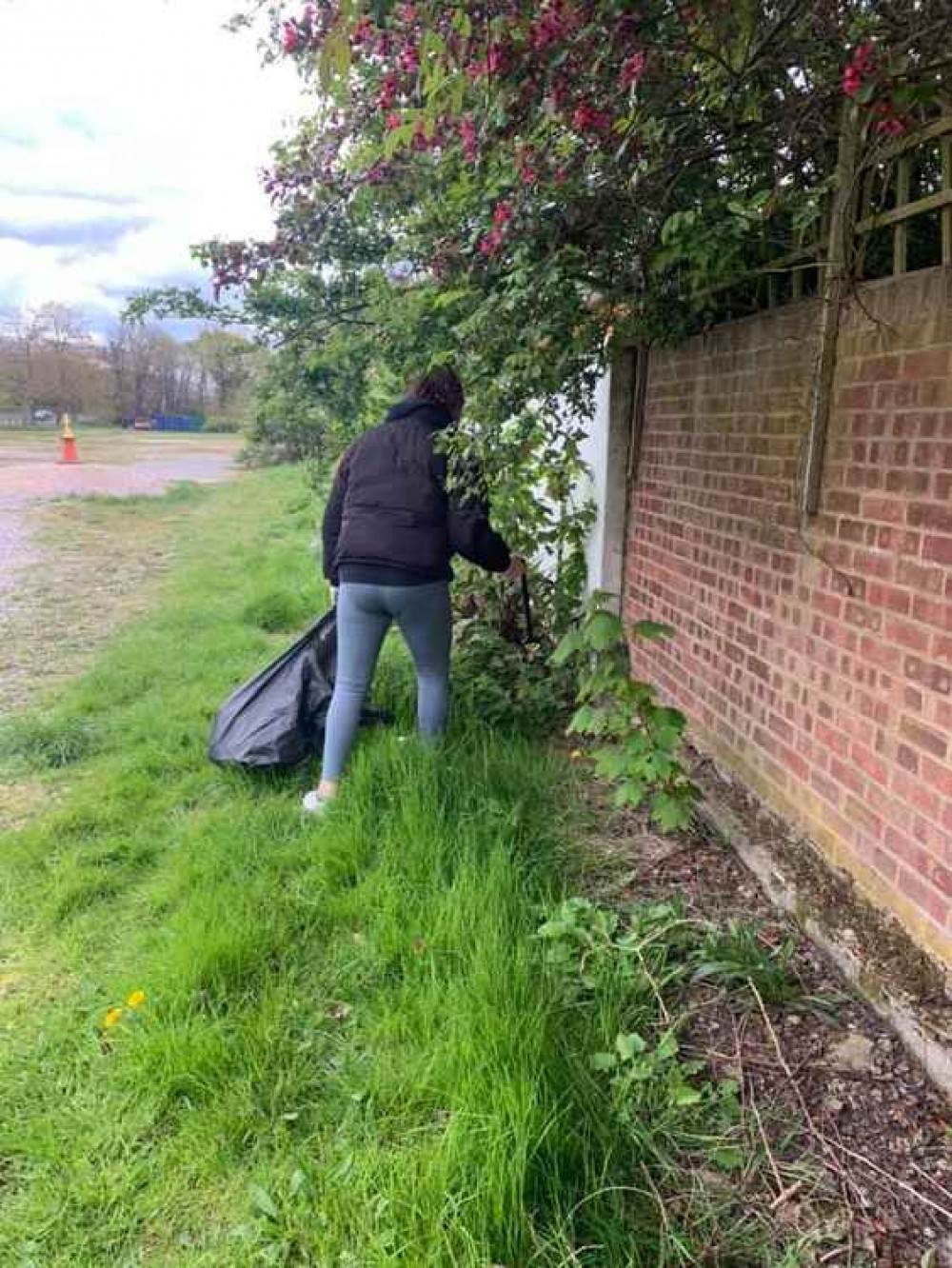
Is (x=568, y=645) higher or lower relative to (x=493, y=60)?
lower

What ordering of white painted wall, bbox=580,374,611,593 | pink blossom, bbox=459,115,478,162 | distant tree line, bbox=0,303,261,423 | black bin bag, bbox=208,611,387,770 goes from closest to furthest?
pink blossom, bbox=459,115,478,162, black bin bag, bbox=208,611,387,770, white painted wall, bbox=580,374,611,593, distant tree line, bbox=0,303,261,423

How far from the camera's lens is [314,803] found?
11.1 feet

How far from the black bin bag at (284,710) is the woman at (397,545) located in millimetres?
243

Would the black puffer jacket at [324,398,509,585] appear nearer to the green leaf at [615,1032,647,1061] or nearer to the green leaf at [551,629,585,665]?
the green leaf at [551,629,585,665]

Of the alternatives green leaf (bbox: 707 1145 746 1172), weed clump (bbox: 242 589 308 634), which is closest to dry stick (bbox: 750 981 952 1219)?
green leaf (bbox: 707 1145 746 1172)

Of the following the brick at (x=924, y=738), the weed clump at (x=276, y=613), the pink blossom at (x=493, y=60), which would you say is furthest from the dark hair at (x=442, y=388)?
the weed clump at (x=276, y=613)

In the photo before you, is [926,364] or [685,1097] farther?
[926,364]

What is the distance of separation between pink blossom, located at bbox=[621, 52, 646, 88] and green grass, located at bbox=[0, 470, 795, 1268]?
201 cm

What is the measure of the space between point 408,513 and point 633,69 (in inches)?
67.5

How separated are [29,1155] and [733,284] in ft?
10.9

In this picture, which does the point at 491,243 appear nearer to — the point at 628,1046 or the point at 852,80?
the point at 852,80

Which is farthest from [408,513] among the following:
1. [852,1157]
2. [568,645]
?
[852,1157]

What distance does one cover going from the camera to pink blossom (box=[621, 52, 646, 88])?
1.84 meters

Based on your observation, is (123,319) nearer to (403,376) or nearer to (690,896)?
(403,376)
